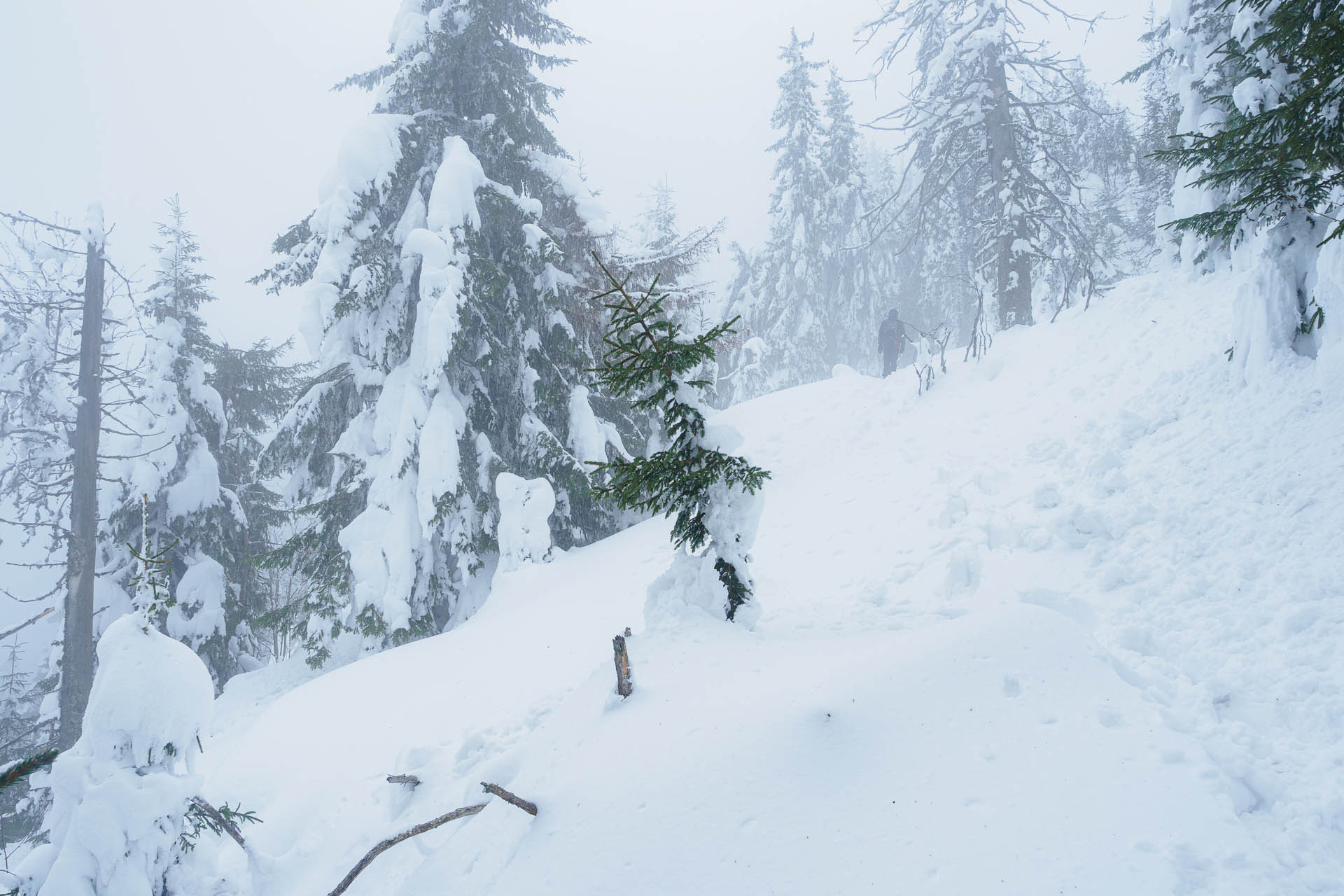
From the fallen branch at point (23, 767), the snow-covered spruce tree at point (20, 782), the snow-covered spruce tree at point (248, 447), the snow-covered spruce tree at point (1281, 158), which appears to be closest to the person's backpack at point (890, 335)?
the snow-covered spruce tree at point (1281, 158)

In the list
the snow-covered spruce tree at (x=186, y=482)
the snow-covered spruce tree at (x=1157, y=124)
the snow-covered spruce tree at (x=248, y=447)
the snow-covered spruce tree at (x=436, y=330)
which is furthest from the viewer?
the snow-covered spruce tree at (x=248, y=447)

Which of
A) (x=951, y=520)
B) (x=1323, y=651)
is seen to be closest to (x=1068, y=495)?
(x=951, y=520)

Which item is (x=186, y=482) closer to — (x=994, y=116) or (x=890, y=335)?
(x=890, y=335)

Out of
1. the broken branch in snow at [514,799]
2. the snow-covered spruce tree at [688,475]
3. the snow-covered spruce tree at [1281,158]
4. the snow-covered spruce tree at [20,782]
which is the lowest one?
the snow-covered spruce tree at [20,782]

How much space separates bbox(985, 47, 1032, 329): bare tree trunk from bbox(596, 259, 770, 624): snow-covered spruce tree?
12.0 m

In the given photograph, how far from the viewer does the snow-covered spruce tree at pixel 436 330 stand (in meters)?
9.19

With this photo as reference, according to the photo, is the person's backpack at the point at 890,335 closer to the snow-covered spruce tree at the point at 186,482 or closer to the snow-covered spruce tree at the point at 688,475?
the snow-covered spruce tree at the point at 688,475

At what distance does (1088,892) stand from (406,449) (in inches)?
350

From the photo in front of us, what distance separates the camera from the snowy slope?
8.84 ft

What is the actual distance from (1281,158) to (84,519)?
16.3 meters

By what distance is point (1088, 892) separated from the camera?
2.37m

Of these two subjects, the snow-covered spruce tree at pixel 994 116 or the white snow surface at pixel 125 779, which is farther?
the snow-covered spruce tree at pixel 994 116

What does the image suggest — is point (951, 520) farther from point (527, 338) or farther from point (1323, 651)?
point (527, 338)

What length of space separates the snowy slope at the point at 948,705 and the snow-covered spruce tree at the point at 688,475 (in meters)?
0.39
